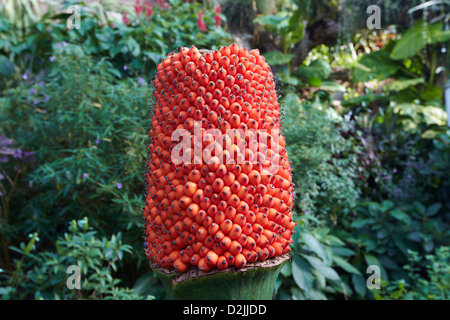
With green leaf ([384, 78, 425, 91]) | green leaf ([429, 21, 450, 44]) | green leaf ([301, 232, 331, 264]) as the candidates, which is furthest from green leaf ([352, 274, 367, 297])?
green leaf ([429, 21, 450, 44])

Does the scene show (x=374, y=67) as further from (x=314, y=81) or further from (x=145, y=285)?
(x=145, y=285)

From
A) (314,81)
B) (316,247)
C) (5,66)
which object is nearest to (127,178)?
(316,247)

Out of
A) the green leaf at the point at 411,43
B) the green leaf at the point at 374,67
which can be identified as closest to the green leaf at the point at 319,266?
the green leaf at the point at 374,67

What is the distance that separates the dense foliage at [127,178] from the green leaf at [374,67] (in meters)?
1.56

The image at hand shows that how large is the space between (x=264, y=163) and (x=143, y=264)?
2.22 metres

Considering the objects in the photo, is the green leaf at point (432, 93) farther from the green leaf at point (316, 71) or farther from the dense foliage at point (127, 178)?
the green leaf at point (316, 71)

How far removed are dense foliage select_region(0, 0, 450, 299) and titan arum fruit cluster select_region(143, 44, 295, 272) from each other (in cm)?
107

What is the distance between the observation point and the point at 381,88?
6.44 metres

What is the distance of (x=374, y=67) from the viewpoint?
5996 mm

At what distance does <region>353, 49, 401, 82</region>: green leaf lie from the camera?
5.75 metres

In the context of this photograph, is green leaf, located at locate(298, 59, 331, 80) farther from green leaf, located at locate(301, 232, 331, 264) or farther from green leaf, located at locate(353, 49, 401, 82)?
green leaf, located at locate(301, 232, 331, 264)

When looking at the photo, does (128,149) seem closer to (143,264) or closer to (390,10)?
(143,264)

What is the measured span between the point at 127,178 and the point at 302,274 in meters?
1.17
